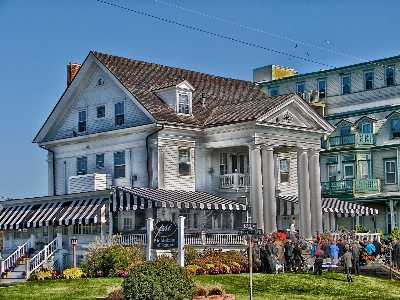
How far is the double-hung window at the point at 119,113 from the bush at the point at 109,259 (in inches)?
437

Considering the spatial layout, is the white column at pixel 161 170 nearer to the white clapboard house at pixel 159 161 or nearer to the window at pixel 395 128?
the white clapboard house at pixel 159 161

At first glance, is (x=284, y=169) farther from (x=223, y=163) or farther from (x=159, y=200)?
(x=159, y=200)

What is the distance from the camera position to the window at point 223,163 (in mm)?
48147

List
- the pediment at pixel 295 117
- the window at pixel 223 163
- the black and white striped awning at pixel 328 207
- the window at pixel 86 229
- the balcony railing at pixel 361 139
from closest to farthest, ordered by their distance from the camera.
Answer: the window at pixel 86 229 < the pediment at pixel 295 117 < the window at pixel 223 163 < the black and white striped awning at pixel 328 207 < the balcony railing at pixel 361 139

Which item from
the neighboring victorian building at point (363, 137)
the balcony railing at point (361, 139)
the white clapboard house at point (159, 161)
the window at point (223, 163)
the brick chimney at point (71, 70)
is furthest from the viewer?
the balcony railing at point (361, 139)

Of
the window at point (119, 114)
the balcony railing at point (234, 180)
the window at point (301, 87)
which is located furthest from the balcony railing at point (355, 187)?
the window at point (119, 114)

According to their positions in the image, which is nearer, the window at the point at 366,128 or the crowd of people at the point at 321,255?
the crowd of people at the point at 321,255

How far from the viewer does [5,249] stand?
48.1 meters

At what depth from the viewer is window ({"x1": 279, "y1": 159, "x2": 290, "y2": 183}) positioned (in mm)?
51594

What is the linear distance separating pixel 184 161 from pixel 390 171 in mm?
20309

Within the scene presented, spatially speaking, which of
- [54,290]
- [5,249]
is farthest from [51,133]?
[54,290]

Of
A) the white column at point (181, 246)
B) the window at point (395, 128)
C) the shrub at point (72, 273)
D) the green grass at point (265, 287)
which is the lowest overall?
the green grass at point (265, 287)

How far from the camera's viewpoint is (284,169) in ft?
170

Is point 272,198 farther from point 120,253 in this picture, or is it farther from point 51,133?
point 51,133
